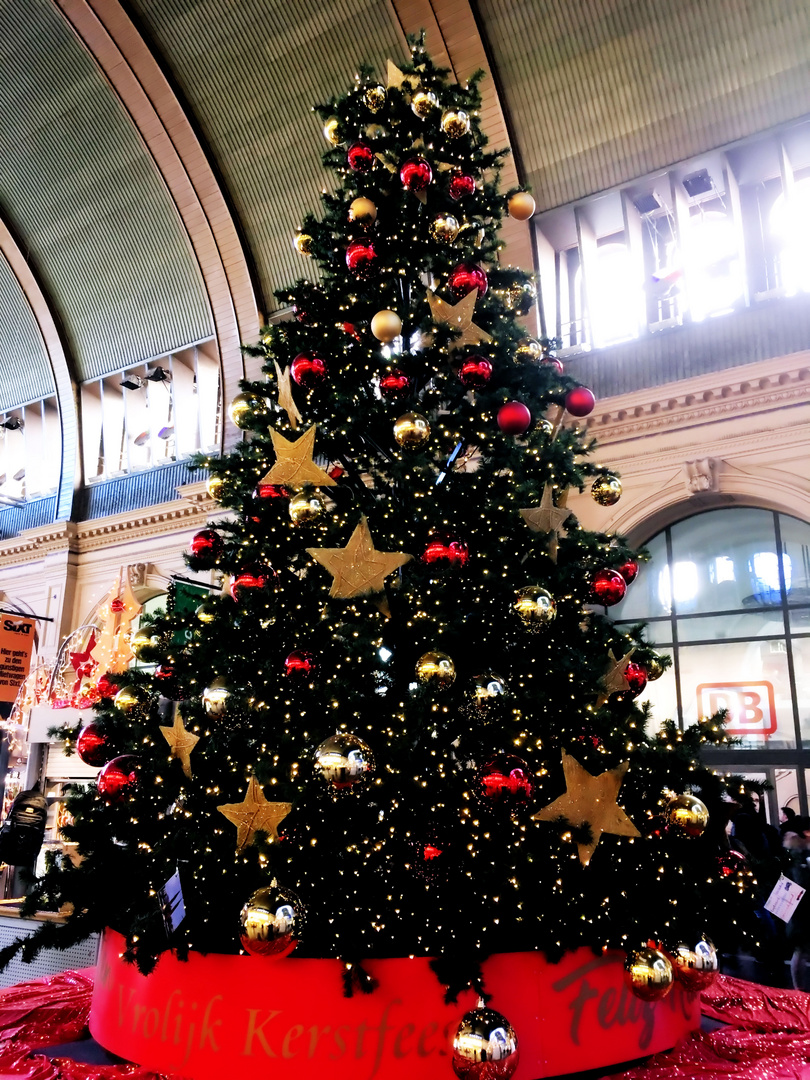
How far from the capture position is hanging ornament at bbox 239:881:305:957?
3176mm

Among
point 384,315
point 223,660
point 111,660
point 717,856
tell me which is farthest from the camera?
point 111,660

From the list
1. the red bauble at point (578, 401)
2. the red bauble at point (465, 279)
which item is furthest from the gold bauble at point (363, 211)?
the red bauble at point (578, 401)

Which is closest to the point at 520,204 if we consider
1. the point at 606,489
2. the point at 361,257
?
the point at 361,257

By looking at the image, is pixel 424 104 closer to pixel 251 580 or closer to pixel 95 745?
pixel 251 580

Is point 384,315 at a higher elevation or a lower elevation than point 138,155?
lower

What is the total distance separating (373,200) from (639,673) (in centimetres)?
349

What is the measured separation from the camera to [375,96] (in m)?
5.56

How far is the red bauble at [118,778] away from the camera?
391 centimetres

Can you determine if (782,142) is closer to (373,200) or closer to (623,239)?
(623,239)

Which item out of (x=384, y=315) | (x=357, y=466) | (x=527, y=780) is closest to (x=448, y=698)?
(x=527, y=780)

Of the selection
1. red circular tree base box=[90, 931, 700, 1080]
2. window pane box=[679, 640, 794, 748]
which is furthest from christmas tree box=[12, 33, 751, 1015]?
window pane box=[679, 640, 794, 748]

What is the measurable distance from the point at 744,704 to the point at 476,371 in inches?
280

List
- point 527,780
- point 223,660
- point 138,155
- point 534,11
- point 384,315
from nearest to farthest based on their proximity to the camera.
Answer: point 527,780 < point 223,660 < point 384,315 < point 534,11 < point 138,155

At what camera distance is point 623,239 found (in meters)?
12.0
